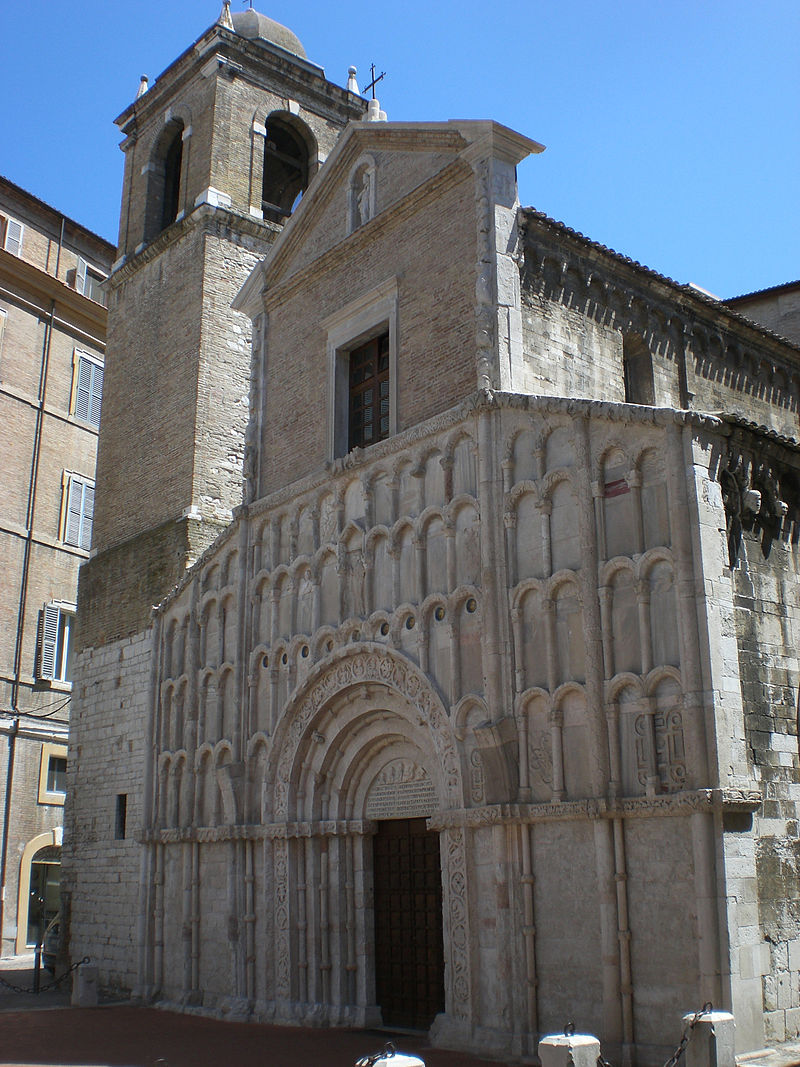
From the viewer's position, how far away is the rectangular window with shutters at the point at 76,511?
27.1m

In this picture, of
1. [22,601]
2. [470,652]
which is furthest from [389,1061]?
Result: [22,601]

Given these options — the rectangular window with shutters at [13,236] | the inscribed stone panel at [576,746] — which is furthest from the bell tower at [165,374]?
the inscribed stone panel at [576,746]

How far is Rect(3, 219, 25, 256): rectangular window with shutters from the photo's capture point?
90.3ft

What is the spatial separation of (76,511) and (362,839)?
1656cm

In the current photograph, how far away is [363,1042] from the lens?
37.7ft

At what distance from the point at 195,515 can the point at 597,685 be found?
1011 centimetres

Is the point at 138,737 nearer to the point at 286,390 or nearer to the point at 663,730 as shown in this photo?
the point at 286,390

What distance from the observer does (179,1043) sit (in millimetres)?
11844

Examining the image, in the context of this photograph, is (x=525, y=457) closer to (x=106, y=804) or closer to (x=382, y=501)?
(x=382, y=501)

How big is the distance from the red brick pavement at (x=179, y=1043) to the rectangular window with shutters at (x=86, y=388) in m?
17.1

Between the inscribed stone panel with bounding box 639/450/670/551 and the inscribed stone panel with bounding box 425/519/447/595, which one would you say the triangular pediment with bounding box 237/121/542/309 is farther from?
the inscribed stone panel with bounding box 639/450/670/551

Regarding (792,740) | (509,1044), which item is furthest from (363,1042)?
(792,740)

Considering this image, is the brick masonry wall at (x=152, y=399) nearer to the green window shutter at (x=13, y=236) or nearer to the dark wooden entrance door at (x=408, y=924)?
the green window shutter at (x=13, y=236)

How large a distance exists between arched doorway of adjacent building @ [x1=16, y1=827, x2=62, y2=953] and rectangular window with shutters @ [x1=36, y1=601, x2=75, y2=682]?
356 centimetres
